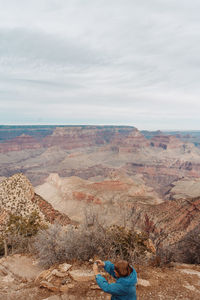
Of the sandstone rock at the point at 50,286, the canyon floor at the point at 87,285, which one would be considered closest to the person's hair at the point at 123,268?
the canyon floor at the point at 87,285

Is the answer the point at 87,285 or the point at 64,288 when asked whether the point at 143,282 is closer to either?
the point at 87,285

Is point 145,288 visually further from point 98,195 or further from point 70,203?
point 70,203

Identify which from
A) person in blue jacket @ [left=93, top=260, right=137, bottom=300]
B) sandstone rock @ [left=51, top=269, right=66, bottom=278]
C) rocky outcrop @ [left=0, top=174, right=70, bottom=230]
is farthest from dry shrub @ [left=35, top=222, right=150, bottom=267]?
rocky outcrop @ [left=0, top=174, right=70, bottom=230]

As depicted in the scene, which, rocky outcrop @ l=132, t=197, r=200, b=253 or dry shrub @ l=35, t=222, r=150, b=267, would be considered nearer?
dry shrub @ l=35, t=222, r=150, b=267

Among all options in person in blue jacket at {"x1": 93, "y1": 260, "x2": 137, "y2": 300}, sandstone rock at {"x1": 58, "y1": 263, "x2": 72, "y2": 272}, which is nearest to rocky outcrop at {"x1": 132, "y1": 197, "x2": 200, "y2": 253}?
sandstone rock at {"x1": 58, "y1": 263, "x2": 72, "y2": 272}

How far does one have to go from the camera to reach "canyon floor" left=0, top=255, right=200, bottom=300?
6.46 meters

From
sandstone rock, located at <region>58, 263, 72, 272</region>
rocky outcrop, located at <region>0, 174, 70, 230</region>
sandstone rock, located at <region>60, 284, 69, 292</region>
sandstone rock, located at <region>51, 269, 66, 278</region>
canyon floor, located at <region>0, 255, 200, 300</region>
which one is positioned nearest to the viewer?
canyon floor, located at <region>0, 255, 200, 300</region>

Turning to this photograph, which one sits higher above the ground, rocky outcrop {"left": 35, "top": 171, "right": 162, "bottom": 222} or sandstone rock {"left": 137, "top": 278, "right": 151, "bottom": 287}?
sandstone rock {"left": 137, "top": 278, "right": 151, "bottom": 287}

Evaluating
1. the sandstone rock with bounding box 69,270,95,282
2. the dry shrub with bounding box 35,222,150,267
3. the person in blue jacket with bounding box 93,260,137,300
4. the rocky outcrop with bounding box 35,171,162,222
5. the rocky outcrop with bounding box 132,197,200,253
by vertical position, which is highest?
the person in blue jacket with bounding box 93,260,137,300

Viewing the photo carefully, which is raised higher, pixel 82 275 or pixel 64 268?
pixel 82 275

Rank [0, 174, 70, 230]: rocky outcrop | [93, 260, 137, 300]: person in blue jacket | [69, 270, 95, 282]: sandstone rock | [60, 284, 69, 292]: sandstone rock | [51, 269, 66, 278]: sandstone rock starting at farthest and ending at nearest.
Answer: [0, 174, 70, 230]: rocky outcrop → [51, 269, 66, 278]: sandstone rock → [69, 270, 95, 282]: sandstone rock → [60, 284, 69, 292]: sandstone rock → [93, 260, 137, 300]: person in blue jacket

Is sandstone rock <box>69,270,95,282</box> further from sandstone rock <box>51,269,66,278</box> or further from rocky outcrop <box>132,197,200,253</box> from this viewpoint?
rocky outcrop <box>132,197,200,253</box>

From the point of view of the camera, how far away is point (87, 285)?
22.6ft

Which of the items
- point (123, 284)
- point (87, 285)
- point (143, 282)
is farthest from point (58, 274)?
point (123, 284)
